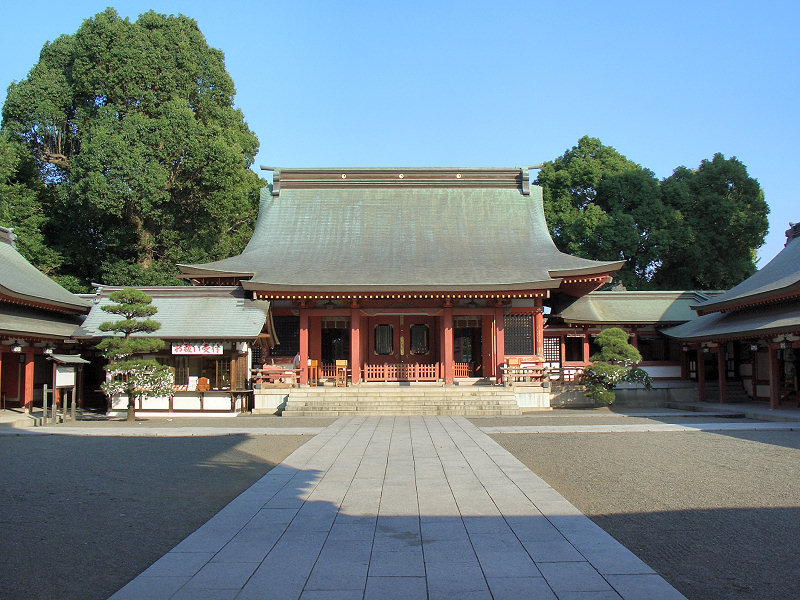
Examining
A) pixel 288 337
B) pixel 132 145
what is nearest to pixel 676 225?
pixel 288 337

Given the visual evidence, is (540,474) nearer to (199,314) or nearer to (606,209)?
(199,314)

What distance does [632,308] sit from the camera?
25000 mm

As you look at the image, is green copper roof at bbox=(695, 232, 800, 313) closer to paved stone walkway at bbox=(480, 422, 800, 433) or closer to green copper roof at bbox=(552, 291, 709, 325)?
green copper roof at bbox=(552, 291, 709, 325)

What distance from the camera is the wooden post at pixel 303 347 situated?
21109 mm

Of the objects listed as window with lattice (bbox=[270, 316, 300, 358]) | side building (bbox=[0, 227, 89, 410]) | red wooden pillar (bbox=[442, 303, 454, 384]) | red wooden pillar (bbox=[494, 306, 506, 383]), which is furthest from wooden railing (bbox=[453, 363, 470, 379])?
side building (bbox=[0, 227, 89, 410])

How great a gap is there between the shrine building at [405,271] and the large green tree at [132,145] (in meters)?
4.68

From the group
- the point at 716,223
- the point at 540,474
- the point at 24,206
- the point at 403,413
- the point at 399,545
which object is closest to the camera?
the point at 399,545

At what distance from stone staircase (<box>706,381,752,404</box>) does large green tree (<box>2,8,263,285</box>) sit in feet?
73.5

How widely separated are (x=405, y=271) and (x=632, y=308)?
9544 mm

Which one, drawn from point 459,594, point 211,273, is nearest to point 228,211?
point 211,273

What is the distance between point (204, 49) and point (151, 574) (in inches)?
1297

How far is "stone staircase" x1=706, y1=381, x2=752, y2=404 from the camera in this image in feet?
74.5

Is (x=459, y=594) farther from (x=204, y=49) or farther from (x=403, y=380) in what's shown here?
(x=204, y=49)

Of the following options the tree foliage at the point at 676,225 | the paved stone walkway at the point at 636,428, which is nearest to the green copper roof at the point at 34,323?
the paved stone walkway at the point at 636,428
